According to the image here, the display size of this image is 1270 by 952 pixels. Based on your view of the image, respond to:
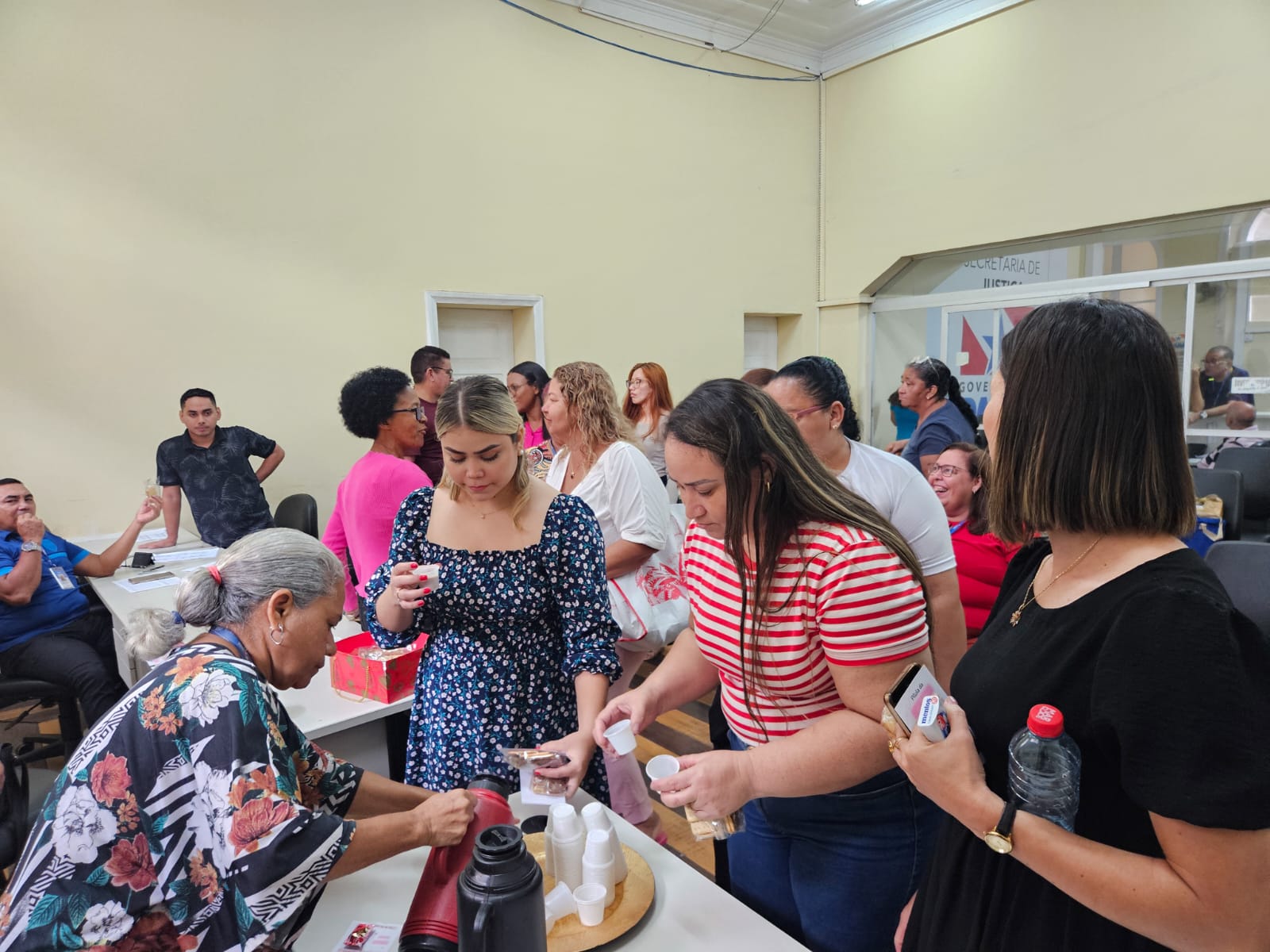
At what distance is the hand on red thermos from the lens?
3.92 ft

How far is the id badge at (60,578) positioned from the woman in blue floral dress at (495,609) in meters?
2.58

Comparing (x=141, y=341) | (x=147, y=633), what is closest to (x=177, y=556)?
(x=141, y=341)

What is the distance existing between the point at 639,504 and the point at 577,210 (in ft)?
12.3

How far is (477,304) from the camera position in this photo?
5273mm

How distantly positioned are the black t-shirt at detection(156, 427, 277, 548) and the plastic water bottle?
4.19 m

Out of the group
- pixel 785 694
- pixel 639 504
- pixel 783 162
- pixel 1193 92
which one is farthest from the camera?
pixel 783 162

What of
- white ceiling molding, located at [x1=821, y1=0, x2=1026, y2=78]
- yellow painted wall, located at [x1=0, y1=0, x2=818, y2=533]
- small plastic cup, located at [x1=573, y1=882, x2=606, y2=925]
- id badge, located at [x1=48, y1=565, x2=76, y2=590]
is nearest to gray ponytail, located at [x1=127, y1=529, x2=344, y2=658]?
small plastic cup, located at [x1=573, y1=882, x2=606, y2=925]

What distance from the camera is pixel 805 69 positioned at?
6816mm

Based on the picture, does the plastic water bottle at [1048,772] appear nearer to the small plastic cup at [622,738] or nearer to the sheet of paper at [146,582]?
the small plastic cup at [622,738]

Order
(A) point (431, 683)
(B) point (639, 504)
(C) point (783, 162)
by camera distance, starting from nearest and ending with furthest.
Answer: (A) point (431, 683)
(B) point (639, 504)
(C) point (783, 162)

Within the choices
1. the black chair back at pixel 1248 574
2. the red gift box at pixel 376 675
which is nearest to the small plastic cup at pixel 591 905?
the red gift box at pixel 376 675

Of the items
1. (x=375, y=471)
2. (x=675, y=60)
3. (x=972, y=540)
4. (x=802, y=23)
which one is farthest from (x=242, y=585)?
(x=802, y=23)

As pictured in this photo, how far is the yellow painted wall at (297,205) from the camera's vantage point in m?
3.94

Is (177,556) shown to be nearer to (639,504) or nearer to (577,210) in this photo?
(639,504)
